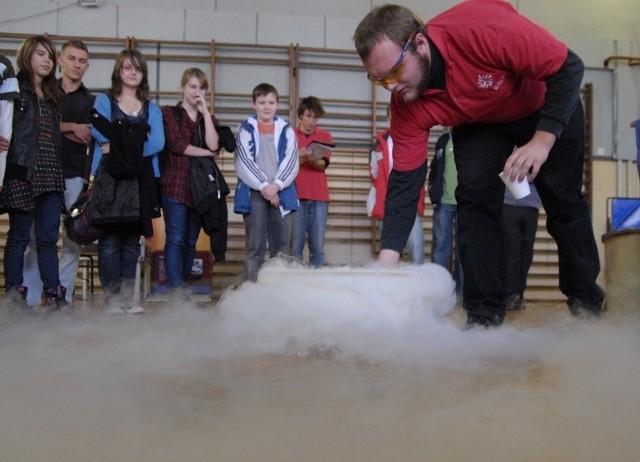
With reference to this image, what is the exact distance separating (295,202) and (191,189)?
1.97 ft

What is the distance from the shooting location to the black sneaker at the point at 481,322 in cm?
171

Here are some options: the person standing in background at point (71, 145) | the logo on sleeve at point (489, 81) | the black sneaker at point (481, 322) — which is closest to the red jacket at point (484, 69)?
the logo on sleeve at point (489, 81)

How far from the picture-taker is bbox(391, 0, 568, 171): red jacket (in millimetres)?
1500

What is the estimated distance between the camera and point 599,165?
645cm

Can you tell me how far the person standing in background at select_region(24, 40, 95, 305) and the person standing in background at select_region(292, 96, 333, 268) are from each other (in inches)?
53.4

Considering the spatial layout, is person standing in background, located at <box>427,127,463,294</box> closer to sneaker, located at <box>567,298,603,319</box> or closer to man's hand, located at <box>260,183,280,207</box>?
man's hand, located at <box>260,183,280,207</box>

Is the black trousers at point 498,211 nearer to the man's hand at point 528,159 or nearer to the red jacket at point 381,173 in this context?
the man's hand at point 528,159

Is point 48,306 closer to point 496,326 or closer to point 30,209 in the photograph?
point 30,209

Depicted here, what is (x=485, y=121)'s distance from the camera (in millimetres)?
1752

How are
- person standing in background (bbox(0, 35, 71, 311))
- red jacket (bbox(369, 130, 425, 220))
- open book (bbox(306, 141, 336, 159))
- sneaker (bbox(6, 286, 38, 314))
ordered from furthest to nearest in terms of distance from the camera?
1. red jacket (bbox(369, 130, 425, 220))
2. open book (bbox(306, 141, 336, 159))
3. person standing in background (bbox(0, 35, 71, 311))
4. sneaker (bbox(6, 286, 38, 314))

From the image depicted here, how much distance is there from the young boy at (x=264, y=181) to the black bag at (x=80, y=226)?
2.54 feet

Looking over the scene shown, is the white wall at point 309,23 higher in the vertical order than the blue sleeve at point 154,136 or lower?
higher

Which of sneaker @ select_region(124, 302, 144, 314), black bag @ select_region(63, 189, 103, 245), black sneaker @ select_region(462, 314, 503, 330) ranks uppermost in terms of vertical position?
black bag @ select_region(63, 189, 103, 245)

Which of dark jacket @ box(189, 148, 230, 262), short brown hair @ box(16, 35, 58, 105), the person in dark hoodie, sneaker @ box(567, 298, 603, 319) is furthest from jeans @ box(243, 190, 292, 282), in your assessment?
sneaker @ box(567, 298, 603, 319)
